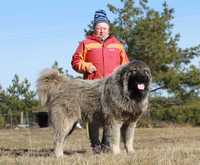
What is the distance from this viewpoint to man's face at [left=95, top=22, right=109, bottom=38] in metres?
11.1

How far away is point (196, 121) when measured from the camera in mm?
38125

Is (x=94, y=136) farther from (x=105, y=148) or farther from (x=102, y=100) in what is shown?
(x=102, y=100)

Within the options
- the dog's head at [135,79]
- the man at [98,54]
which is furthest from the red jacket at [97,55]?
the dog's head at [135,79]

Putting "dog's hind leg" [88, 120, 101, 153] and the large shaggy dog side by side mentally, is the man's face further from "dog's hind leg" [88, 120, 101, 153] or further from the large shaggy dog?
"dog's hind leg" [88, 120, 101, 153]

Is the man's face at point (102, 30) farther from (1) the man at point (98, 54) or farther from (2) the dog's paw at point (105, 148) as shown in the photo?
(2) the dog's paw at point (105, 148)

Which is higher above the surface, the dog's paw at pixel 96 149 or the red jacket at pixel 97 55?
the red jacket at pixel 97 55

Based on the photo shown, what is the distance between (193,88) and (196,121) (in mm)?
4522

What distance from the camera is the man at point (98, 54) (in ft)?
36.6

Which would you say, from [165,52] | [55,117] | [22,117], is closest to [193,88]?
[165,52]

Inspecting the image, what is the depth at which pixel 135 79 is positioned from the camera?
10.1m

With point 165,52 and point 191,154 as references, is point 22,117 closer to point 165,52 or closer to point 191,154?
point 165,52

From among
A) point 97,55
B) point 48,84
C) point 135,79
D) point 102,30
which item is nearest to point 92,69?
point 97,55

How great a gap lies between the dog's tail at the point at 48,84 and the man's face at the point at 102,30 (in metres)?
1.14

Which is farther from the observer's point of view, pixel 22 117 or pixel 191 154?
pixel 22 117
